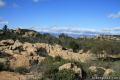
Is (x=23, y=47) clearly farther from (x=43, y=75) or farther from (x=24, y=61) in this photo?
(x=43, y=75)

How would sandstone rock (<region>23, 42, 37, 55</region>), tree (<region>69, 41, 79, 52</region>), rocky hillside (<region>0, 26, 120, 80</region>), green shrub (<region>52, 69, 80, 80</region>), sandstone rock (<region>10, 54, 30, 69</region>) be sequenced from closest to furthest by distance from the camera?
green shrub (<region>52, 69, 80, 80</region>), rocky hillside (<region>0, 26, 120, 80</region>), sandstone rock (<region>10, 54, 30, 69</region>), sandstone rock (<region>23, 42, 37, 55</region>), tree (<region>69, 41, 79, 52</region>)

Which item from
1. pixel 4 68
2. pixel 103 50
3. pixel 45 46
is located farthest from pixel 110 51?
pixel 4 68

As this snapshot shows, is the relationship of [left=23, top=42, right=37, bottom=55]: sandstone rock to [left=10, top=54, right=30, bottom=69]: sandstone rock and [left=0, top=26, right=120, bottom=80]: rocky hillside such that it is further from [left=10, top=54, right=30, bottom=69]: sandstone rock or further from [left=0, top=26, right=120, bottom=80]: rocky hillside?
[left=10, top=54, right=30, bottom=69]: sandstone rock

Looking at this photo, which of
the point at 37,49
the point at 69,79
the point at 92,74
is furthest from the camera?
the point at 37,49

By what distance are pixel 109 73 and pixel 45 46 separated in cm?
1151

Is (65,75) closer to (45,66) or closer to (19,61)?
(45,66)

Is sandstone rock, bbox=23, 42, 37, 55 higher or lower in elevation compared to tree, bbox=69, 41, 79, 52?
higher

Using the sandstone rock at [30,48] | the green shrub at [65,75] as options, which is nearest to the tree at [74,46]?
the sandstone rock at [30,48]

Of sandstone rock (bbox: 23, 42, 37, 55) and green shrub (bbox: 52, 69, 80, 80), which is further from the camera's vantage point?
sandstone rock (bbox: 23, 42, 37, 55)

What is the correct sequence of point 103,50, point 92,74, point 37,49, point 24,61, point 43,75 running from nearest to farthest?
point 43,75 < point 92,74 < point 24,61 < point 37,49 < point 103,50

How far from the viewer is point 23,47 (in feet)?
77.8

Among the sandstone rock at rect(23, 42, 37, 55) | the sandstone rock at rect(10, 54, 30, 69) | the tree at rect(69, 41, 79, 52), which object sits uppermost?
the sandstone rock at rect(23, 42, 37, 55)

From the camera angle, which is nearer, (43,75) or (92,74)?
(43,75)

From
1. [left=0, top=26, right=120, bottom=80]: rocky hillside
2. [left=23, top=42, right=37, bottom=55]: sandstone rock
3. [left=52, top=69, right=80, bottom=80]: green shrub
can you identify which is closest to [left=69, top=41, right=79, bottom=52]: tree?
[left=0, top=26, right=120, bottom=80]: rocky hillside
